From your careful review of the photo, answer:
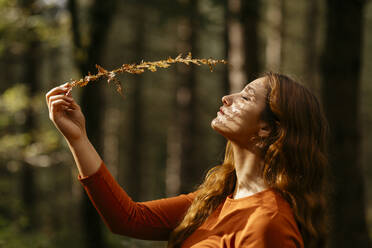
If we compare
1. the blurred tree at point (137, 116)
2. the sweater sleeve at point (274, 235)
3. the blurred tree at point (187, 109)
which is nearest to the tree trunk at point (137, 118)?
the blurred tree at point (137, 116)

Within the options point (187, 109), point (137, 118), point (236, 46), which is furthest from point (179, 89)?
point (137, 118)

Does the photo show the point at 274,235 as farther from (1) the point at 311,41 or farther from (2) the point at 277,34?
(1) the point at 311,41

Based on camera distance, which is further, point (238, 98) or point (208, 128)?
point (208, 128)

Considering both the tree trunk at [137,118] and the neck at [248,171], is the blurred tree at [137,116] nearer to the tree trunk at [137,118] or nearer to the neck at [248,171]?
the tree trunk at [137,118]

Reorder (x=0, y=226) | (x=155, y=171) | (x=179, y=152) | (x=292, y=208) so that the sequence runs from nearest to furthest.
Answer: (x=292, y=208)
(x=0, y=226)
(x=179, y=152)
(x=155, y=171)

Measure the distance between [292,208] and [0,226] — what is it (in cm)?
503

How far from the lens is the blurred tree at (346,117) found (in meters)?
5.00

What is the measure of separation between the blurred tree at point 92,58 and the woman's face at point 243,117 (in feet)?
12.1

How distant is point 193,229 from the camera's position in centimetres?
215

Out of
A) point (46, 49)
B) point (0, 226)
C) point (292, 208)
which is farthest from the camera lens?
point (46, 49)

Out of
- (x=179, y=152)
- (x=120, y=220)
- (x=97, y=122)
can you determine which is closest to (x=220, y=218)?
(x=120, y=220)

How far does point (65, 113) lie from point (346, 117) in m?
4.19

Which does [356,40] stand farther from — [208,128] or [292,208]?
[208,128]

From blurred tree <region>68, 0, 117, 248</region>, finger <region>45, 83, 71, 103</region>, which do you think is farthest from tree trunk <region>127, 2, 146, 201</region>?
finger <region>45, 83, 71, 103</region>
